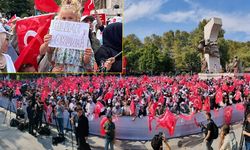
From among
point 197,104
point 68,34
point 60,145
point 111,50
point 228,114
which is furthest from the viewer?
point 197,104

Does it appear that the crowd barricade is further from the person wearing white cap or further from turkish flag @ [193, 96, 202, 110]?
the person wearing white cap

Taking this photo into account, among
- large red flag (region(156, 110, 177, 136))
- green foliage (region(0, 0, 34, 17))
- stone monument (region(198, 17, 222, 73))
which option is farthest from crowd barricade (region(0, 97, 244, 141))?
stone monument (region(198, 17, 222, 73))

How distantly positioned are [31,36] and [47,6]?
1218 mm

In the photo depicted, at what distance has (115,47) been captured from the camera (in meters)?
12.9

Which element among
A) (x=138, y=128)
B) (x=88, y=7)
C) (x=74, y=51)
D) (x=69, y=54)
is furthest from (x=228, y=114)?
(x=88, y=7)

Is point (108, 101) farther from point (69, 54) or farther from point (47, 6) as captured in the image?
point (47, 6)

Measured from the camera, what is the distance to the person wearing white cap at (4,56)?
10648mm

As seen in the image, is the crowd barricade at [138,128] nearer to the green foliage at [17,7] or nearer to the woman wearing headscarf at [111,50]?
the woman wearing headscarf at [111,50]

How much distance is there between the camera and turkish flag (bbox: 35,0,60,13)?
1152 centimetres

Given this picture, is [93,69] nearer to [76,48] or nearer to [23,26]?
[76,48]

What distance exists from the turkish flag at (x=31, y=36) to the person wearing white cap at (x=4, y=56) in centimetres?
19

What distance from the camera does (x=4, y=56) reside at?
10.6 meters


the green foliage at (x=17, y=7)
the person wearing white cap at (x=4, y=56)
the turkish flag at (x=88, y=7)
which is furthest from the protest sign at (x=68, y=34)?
the person wearing white cap at (x=4, y=56)

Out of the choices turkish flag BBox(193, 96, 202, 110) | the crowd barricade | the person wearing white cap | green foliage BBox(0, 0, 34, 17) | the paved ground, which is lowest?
the paved ground
